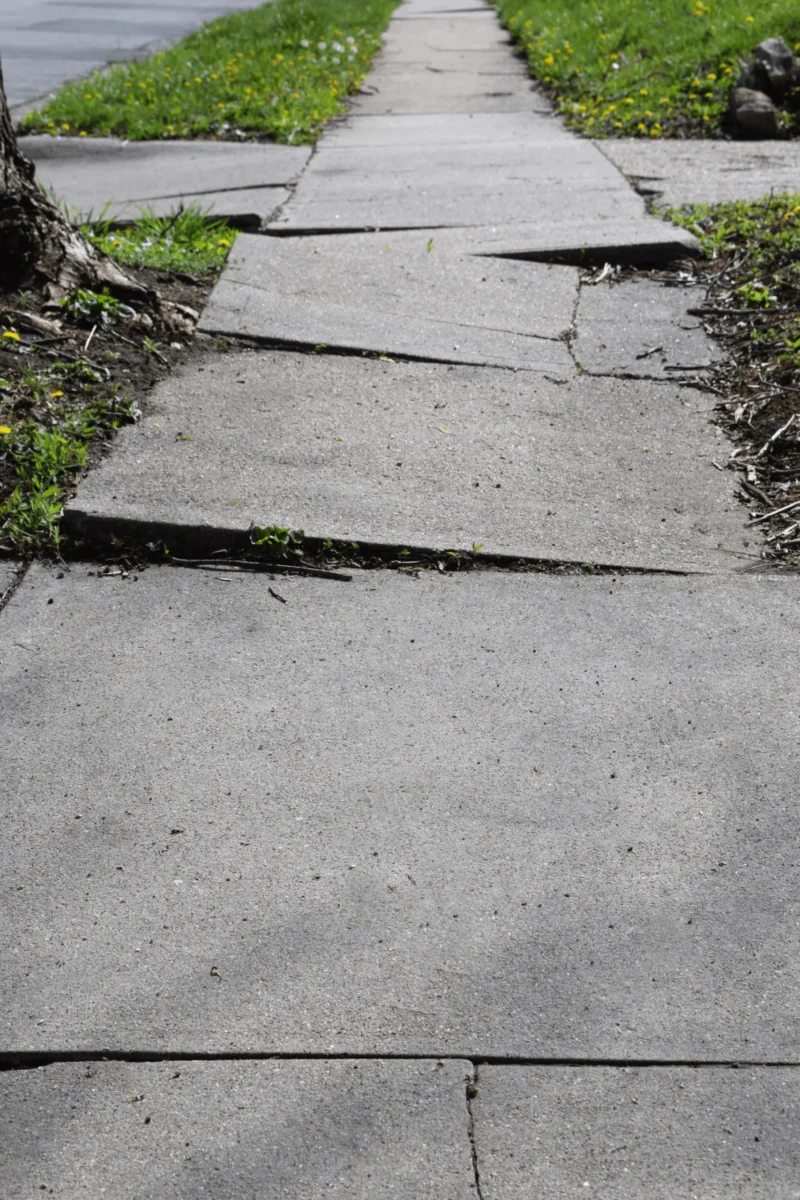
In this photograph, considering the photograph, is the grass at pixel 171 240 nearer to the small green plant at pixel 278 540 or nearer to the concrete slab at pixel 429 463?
the concrete slab at pixel 429 463

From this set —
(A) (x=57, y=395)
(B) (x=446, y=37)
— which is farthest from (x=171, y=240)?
(B) (x=446, y=37)

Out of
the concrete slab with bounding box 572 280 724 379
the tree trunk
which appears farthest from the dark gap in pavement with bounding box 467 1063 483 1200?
the tree trunk

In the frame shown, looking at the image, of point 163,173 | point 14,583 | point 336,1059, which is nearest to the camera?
point 336,1059

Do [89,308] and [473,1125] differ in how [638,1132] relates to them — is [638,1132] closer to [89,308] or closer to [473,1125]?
[473,1125]

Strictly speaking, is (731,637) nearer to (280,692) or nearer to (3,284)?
(280,692)

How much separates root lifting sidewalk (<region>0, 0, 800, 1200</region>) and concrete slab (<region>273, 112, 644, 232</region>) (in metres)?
1.82

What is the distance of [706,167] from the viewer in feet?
23.8

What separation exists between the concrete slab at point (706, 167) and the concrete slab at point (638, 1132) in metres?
5.47

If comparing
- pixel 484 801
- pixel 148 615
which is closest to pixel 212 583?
pixel 148 615

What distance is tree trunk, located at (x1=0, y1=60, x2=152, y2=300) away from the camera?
4695 millimetres

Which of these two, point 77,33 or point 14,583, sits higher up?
point 14,583

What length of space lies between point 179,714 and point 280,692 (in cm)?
25

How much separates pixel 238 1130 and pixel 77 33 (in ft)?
53.5

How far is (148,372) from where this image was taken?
4500 mm
